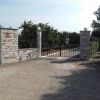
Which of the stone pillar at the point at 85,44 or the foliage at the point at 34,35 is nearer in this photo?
the stone pillar at the point at 85,44

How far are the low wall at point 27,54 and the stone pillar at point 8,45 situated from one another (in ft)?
1.98

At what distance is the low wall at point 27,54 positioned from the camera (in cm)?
1768

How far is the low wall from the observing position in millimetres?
17683

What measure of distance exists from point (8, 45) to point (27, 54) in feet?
7.84

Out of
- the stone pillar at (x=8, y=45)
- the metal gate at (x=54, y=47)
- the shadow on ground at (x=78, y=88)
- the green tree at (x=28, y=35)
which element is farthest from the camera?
the green tree at (x=28, y=35)

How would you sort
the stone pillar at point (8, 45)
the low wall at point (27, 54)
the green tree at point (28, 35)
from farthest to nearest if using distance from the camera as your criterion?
the green tree at point (28, 35), the low wall at point (27, 54), the stone pillar at point (8, 45)

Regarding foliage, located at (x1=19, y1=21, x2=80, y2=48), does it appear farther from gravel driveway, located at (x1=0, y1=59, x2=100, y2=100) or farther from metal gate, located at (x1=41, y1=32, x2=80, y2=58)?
gravel driveway, located at (x1=0, y1=59, x2=100, y2=100)

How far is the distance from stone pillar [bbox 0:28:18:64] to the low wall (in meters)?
0.60

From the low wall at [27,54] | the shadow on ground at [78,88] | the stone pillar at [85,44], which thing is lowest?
the shadow on ground at [78,88]

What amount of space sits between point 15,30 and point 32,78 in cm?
624

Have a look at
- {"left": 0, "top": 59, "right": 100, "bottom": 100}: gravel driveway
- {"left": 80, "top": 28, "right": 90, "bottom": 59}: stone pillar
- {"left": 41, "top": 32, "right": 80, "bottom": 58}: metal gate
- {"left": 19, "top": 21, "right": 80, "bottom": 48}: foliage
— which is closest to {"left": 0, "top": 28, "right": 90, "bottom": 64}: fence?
{"left": 80, "top": 28, "right": 90, "bottom": 59}: stone pillar

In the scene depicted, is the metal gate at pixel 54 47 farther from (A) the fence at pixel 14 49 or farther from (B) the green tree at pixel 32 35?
(A) the fence at pixel 14 49

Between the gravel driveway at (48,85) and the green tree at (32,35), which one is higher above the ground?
the green tree at (32,35)

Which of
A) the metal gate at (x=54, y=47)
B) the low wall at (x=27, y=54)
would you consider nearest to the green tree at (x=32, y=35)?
the metal gate at (x=54, y=47)
